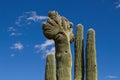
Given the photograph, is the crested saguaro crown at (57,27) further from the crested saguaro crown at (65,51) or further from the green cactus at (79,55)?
the green cactus at (79,55)

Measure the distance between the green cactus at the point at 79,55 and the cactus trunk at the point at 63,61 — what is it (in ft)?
4.05

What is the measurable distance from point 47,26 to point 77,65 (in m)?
2.20

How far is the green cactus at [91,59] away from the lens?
1641 cm

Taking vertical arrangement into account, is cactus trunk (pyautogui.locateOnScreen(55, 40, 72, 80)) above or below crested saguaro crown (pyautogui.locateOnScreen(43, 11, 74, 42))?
below

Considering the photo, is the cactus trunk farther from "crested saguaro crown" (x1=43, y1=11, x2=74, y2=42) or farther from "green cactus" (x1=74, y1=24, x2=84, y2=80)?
"green cactus" (x1=74, y1=24, x2=84, y2=80)

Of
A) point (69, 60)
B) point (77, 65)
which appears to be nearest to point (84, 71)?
point (77, 65)

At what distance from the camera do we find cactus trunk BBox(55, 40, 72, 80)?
49.8 feet

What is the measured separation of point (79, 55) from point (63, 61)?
162 centimetres

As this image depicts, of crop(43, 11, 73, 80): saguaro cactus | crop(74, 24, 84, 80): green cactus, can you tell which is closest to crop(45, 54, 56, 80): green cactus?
crop(43, 11, 73, 80): saguaro cactus

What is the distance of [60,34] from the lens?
1559cm

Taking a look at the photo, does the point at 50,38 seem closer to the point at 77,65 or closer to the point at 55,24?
the point at 55,24

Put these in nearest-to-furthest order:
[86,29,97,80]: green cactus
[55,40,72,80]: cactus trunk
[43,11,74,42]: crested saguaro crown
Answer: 1. [55,40,72,80]: cactus trunk
2. [43,11,74,42]: crested saguaro crown
3. [86,29,97,80]: green cactus

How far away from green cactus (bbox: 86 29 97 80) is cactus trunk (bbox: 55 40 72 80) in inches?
49.2

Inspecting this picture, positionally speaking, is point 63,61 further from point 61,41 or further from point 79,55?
→ point 79,55
